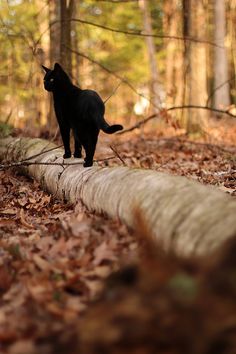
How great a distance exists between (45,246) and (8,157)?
4957mm

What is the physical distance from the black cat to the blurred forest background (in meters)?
0.66

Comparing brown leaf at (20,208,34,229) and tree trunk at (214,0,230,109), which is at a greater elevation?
tree trunk at (214,0,230,109)

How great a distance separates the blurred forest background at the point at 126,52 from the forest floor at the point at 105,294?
112 inches

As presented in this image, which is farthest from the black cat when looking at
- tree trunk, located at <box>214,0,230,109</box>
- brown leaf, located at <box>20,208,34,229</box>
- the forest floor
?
tree trunk, located at <box>214,0,230,109</box>

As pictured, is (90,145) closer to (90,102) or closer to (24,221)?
(90,102)

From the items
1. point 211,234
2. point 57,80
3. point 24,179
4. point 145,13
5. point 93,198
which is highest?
point 145,13

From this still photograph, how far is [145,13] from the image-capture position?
59.1ft

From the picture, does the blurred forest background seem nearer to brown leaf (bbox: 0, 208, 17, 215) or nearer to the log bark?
the log bark

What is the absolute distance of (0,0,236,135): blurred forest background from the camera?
9633 mm

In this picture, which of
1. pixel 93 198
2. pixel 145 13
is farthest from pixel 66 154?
pixel 145 13

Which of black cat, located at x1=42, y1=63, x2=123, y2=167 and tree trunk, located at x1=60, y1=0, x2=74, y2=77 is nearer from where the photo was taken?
black cat, located at x1=42, y1=63, x2=123, y2=167

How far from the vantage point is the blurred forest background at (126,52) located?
9.63 meters

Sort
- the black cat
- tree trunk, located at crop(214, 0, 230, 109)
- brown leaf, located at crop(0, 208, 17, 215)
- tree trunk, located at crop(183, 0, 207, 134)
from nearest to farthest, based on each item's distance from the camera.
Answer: the black cat, brown leaf, located at crop(0, 208, 17, 215), tree trunk, located at crop(183, 0, 207, 134), tree trunk, located at crop(214, 0, 230, 109)

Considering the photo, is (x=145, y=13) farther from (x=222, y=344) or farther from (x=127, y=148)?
(x=222, y=344)
